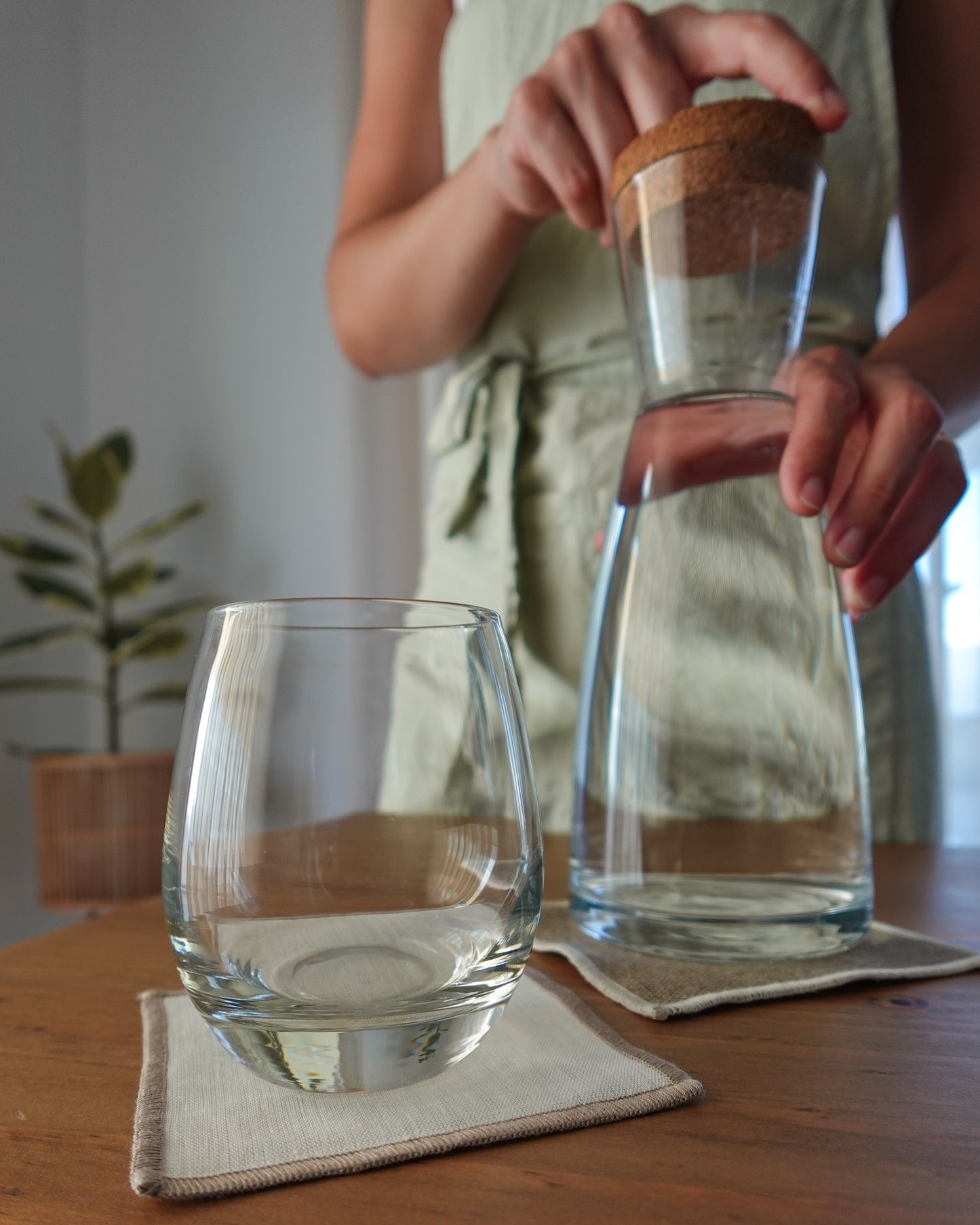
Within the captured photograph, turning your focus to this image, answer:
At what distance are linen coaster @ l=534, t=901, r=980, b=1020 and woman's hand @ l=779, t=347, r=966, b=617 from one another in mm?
101

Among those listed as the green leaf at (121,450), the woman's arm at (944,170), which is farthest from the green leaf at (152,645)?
the woman's arm at (944,170)

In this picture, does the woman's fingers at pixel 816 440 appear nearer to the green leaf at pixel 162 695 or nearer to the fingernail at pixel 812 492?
the fingernail at pixel 812 492

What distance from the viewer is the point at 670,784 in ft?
0.88

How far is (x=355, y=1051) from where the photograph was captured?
0.54ft

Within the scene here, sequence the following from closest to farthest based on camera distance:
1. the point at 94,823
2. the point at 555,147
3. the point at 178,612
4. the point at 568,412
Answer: the point at 555,147, the point at 568,412, the point at 94,823, the point at 178,612

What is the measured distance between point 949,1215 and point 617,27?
13.8 inches

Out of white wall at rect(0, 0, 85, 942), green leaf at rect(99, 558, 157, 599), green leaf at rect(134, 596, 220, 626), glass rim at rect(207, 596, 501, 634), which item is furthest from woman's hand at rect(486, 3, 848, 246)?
white wall at rect(0, 0, 85, 942)

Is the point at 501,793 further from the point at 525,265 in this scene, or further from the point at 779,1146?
the point at 525,265

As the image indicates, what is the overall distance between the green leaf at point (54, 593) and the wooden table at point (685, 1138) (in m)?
1.40

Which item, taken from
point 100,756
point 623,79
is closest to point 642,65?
point 623,79

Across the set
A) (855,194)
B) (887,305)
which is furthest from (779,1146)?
(887,305)

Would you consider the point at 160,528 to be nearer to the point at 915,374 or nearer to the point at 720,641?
the point at 915,374

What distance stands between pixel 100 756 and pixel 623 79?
1.33 meters

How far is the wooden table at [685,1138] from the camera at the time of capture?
14 centimetres
